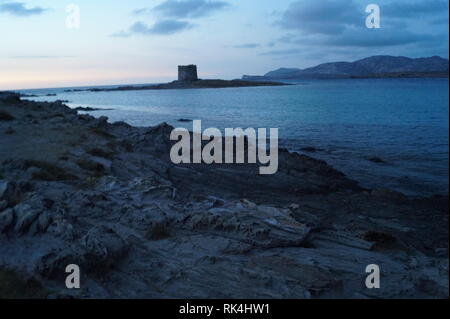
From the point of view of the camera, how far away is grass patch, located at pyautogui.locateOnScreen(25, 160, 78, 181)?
50.4ft

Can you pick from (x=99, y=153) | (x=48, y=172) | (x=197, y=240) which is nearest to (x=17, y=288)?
(x=197, y=240)

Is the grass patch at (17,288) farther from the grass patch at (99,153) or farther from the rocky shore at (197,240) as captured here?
the grass patch at (99,153)

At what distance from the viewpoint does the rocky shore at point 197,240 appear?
8.49 meters

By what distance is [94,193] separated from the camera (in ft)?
43.7

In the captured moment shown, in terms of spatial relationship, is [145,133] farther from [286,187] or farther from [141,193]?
[141,193]

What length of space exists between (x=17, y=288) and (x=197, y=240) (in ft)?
14.5

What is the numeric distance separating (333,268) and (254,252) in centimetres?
196

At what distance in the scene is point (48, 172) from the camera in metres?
15.9

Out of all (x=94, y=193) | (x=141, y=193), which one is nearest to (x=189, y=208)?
(x=141, y=193)

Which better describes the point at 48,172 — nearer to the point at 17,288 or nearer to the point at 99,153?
the point at 99,153

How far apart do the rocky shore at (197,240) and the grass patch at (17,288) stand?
2 centimetres

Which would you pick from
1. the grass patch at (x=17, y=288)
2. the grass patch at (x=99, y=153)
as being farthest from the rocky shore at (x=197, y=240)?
the grass patch at (x=99, y=153)

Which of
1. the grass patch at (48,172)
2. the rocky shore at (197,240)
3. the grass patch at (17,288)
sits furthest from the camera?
the grass patch at (48,172)
